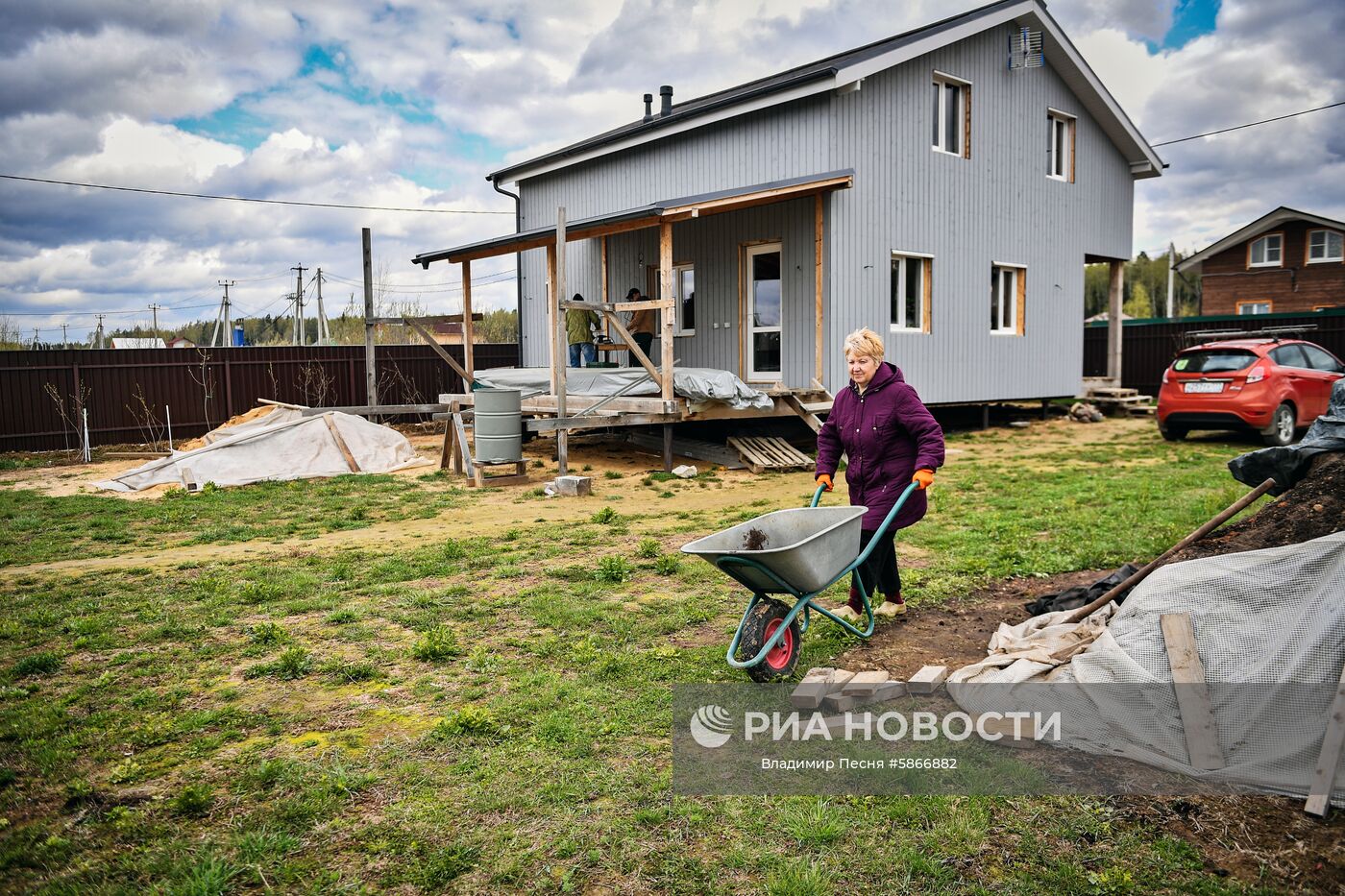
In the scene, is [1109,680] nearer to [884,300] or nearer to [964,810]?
[964,810]

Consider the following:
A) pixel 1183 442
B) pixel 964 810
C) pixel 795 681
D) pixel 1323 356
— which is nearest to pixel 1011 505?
pixel 795 681

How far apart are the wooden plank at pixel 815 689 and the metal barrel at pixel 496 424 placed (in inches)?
314

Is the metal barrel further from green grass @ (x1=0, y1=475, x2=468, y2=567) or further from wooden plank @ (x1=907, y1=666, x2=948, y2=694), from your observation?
wooden plank @ (x1=907, y1=666, x2=948, y2=694)

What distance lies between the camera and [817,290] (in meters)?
14.0

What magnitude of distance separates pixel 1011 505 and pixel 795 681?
5713 mm

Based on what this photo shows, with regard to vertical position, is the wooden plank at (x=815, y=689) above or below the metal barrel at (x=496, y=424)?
below

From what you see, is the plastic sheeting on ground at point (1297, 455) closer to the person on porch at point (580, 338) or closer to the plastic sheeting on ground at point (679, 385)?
the plastic sheeting on ground at point (679, 385)

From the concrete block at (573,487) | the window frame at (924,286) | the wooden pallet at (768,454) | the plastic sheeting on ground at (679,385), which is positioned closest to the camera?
the concrete block at (573,487)

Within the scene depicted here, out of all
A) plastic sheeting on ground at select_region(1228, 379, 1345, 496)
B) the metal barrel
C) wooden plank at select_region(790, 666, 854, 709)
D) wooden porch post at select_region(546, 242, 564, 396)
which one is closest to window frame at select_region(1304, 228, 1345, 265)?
wooden porch post at select_region(546, 242, 564, 396)

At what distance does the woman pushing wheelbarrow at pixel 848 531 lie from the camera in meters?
4.16

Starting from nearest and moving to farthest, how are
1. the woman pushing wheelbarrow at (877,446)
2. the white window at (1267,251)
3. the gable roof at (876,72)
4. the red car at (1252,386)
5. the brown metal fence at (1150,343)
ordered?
1. the woman pushing wheelbarrow at (877,446)
2. the red car at (1252,386)
3. the gable roof at (876,72)
4. the brown metal fence at (1150,343)
5. the white window at (1267,251)

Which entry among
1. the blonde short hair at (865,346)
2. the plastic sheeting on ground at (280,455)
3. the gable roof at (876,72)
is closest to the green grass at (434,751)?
the blonde short hair at (865,346)

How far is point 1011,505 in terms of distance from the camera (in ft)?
30.2

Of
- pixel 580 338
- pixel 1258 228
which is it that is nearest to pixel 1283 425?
pixel 580 338
